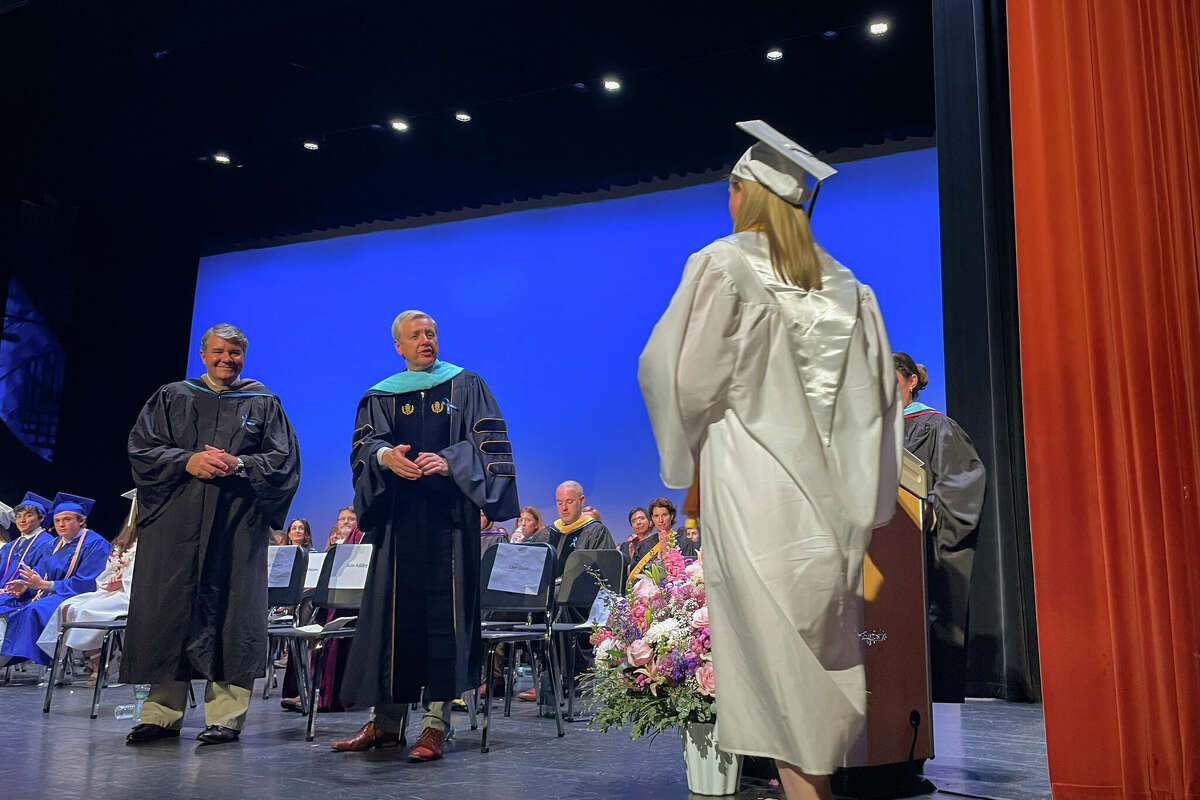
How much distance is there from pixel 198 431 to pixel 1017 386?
4.83 meters

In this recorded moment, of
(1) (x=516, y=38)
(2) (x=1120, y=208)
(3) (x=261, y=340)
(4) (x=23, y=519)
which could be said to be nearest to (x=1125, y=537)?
(2) (x=1120, y=208)

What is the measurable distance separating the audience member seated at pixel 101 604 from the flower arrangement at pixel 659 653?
14.7 ft

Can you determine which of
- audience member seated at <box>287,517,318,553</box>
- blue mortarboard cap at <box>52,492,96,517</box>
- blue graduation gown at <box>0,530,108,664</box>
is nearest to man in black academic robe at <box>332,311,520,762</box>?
blue graduation gown at <box>0,530,108,664</box>

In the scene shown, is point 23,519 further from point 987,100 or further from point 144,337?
point 987,100

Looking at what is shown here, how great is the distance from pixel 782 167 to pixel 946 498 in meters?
2.73

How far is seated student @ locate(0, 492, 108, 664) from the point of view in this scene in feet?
26.1

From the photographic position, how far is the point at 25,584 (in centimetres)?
817

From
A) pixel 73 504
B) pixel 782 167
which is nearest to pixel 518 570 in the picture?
pixel 782 167

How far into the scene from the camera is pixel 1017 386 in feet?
21.5

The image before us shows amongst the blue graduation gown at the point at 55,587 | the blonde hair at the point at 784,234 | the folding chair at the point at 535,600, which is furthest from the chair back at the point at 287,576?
the blonde hair at the point at 784,234

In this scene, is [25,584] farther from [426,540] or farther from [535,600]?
[426,540]

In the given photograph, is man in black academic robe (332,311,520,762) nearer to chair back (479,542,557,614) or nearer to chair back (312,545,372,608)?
chair back (312,545,372,608)

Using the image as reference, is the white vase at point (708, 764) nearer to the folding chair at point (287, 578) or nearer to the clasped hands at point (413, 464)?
the clasped hands at point (413, 464)

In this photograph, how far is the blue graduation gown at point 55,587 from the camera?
792cm
